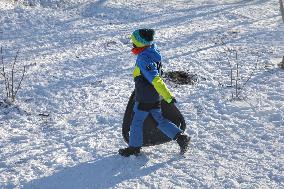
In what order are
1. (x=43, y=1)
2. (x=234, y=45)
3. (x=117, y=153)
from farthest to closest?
(x=43, y=1)
(x=234, y=45)
(x=117, y=153)

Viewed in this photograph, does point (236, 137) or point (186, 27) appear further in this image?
point (186, 27)

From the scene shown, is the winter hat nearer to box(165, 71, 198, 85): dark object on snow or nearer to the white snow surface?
the white snow surface

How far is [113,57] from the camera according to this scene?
10.1m

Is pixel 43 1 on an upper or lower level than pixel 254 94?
upper

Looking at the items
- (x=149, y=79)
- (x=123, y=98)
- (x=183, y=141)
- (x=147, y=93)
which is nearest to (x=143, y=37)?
(x=149, y=79)

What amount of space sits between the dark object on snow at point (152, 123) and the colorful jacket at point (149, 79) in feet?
0.87

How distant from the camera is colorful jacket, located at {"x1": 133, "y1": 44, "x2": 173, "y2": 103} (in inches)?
221

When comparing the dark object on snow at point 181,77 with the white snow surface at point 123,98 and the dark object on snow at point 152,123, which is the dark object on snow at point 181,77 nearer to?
the white snow surface at point 123,98

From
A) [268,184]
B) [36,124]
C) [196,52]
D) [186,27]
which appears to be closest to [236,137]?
[268,184]

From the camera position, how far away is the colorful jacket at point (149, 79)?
562 cm

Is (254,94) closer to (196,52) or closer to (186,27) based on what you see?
(196,52)

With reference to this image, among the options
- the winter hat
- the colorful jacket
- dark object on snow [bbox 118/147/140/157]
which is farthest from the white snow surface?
the winter hat

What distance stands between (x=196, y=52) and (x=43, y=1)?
19.0ft

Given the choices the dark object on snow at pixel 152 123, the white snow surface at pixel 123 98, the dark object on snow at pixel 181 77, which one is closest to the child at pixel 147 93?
the dark object on snow at pixel 152 123
